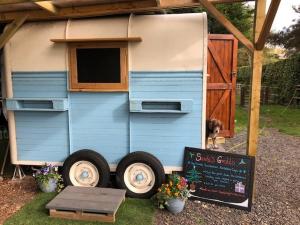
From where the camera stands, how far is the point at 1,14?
4.60 meters

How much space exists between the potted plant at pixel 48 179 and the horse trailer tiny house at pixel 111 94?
0.17 m

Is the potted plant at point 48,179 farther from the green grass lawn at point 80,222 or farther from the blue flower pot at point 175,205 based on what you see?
the blue flower pot at point 175,205

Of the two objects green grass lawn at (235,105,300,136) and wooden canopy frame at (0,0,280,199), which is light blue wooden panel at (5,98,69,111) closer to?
wooden canopy frame at (0,0,280,199)

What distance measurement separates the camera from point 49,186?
449 centimetres

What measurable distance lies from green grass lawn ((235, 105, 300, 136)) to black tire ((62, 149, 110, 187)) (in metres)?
6.05

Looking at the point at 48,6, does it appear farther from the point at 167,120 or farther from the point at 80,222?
the point at 80,222

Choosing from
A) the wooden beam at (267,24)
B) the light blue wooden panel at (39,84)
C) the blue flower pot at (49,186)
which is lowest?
the blue flower pot at (49,186)

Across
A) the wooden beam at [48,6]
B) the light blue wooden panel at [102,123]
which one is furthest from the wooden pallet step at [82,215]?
the wooden beam at [48,6]

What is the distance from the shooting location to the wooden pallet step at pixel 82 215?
12.2 feet

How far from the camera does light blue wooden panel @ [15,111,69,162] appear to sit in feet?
15.3

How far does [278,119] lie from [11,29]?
1016 centimetres

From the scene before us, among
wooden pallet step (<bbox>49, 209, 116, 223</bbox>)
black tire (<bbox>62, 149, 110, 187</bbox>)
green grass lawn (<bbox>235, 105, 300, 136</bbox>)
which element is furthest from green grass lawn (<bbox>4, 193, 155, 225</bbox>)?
green grass lawn (<bbox>235, 105, 300, 136</bbox>)

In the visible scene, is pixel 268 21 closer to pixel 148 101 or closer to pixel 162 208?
pixel 148 101

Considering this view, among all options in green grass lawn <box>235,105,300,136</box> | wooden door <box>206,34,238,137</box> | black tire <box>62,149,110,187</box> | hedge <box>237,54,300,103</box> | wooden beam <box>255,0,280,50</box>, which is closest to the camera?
wooden beam <box>255,0,280,50</box>
